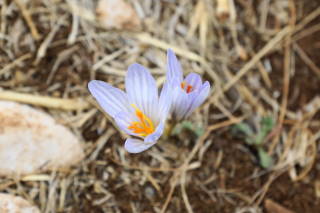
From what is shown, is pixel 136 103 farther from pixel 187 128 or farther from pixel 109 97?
pixel 187 128

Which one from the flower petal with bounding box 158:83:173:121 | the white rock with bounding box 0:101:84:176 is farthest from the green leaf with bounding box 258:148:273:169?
the white rock with bounding box 0:101:84:176

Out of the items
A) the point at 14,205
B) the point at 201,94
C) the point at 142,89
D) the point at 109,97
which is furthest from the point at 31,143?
the point at 201,94

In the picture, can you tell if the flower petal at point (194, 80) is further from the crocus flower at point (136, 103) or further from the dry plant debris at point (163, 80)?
the dry plant debris at point (163, 80)

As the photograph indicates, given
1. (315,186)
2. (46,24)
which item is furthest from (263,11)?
(46,24)

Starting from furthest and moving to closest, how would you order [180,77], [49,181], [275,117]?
[275,117], [49,181], [180,77]

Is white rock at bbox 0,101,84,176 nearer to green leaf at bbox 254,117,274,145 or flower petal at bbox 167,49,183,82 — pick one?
flower petal at bbox 167,49,183,82

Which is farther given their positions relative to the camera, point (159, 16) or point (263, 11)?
point (263, 11)

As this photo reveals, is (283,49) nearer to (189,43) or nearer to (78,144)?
(189,43)
